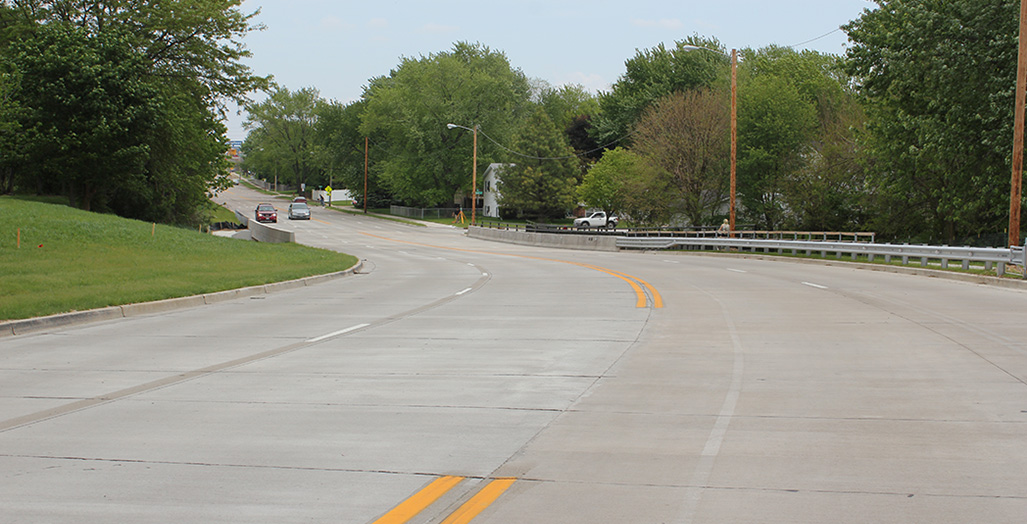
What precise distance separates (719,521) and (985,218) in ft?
133

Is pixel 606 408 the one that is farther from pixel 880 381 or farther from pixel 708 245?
pixel 708 245

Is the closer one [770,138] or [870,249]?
[870,249]

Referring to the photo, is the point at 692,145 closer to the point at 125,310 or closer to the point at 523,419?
the point at 125,310

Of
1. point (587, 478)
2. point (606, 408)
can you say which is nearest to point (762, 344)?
point (606, 408)

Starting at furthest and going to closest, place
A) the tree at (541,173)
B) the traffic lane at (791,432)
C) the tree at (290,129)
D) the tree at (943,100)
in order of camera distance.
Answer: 1. the tree at (290,129)
2. the tree at (541,173)
3. the tree at (943,100)
4. the traffic lane at (791,432)

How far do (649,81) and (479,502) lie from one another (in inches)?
3332

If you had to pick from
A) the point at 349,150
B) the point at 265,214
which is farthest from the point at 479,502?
the point at 349,150

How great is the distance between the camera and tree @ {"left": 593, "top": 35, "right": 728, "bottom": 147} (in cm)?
8481

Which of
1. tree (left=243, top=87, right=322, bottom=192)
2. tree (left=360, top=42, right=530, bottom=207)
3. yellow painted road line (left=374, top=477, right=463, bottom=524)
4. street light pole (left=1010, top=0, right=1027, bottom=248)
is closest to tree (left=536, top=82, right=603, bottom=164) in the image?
tree (left=360, top=42, right=530, bottom=207)

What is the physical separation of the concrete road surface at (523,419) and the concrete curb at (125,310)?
0.50m

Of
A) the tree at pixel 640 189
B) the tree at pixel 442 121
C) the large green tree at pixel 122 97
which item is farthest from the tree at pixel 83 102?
the tree at pixel 442 121

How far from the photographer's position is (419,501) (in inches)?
203

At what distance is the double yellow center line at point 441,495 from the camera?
4848mm

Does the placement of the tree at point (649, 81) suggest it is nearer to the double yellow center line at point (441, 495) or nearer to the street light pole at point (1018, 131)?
the street light pole at point (1018, 131)
